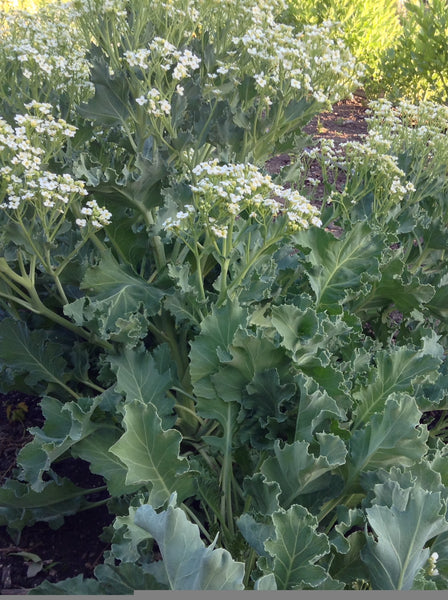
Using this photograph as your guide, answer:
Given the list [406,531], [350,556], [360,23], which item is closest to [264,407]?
[350,556]

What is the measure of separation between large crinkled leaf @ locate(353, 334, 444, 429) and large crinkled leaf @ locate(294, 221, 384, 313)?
33 centimetres

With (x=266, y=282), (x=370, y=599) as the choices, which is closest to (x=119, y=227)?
(x=266, y=282)

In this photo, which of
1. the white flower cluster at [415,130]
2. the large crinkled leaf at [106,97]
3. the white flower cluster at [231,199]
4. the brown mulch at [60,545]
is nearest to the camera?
the white flower cluster at [231,199]

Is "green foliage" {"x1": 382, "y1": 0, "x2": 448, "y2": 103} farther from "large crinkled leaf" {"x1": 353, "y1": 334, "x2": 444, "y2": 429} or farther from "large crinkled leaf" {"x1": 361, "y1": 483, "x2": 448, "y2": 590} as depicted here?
"large crinkled leaf" {"x1": 361, "y1": 483, "x2": 448, "y2": 590}

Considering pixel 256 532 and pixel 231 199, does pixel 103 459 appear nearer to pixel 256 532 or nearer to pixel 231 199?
pixel 256 532

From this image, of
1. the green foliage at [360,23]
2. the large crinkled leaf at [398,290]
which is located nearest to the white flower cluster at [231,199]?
the large crinkled leaf at [398,290]

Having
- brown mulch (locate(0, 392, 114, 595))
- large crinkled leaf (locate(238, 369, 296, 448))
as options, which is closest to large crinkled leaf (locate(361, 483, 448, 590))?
large crinkled leaf (locate(238, 369, 296, 448))

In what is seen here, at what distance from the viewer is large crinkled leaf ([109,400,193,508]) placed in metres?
1.94

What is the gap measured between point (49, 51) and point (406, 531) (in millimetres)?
2606

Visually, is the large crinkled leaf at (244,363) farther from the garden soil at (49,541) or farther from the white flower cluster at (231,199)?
the garden soil at (49,541)

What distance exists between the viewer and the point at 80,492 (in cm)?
255

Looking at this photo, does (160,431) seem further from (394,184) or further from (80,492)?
(394,184)

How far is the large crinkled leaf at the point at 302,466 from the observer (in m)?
1.92

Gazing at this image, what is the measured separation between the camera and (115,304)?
2.40 meters
